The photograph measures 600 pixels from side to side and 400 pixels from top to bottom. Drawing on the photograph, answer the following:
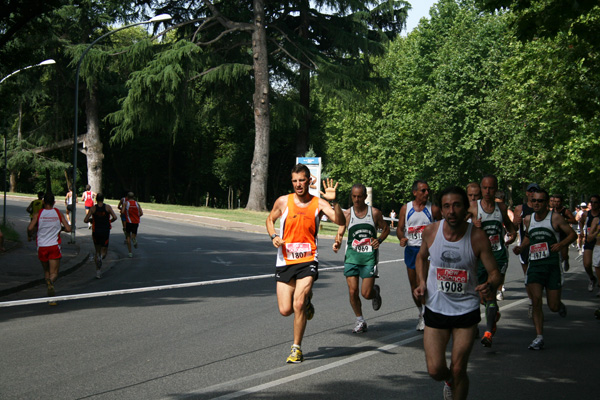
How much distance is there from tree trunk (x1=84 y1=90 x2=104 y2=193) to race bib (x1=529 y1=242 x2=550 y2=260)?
1677 inches

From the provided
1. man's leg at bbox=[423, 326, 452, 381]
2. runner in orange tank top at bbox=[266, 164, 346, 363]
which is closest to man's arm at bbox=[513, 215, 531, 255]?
runner in orange tank top at bbox=[266, 164, 346, 363]

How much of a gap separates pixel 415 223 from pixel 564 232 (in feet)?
5.83

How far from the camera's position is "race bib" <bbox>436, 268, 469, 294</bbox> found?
532 cm

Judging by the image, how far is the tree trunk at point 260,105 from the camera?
118 ft

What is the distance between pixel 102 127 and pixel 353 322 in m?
52.5

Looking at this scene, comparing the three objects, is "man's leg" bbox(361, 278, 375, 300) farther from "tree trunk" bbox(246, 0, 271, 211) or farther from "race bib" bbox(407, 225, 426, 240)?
"tree trunk" bbox(246, 0, 271, 211)

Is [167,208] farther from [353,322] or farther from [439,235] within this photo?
[439,235]

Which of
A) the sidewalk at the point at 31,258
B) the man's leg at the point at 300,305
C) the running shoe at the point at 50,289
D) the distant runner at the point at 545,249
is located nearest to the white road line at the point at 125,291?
the running shoe at the point at 50,289

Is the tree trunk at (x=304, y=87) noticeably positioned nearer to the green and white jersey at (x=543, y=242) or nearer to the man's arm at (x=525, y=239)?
the man's arm at (x=525, y=239)

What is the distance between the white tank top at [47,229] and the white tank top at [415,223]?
19.8ft

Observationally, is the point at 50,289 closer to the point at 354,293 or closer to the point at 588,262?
the point at 354,293

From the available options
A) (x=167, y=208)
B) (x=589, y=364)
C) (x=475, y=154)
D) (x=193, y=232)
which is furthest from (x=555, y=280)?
(x=475, y=154)

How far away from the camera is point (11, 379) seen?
633cm

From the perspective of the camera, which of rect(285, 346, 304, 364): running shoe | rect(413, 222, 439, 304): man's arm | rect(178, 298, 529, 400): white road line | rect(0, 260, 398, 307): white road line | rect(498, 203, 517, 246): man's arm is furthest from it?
rect(0, 260, 398, 307): white road line
